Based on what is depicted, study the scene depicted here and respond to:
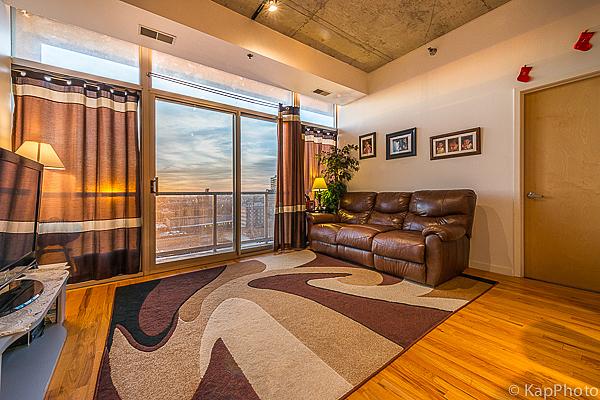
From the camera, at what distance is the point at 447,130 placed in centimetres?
334

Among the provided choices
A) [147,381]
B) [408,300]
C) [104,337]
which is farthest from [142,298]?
[408,300]

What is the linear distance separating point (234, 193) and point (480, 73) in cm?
356

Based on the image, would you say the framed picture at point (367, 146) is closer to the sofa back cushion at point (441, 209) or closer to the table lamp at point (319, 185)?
the table lamp at point (319, 185)

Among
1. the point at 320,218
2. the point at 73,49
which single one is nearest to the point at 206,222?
the point at 320,218

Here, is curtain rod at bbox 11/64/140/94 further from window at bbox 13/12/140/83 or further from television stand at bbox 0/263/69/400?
television stand at bbox 0/263/69/400

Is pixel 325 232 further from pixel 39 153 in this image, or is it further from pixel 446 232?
A: pixel 39 153

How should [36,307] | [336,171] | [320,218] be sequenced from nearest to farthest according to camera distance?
[36,307], [320,218], [336,171]

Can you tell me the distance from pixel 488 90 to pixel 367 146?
1794 millimetres

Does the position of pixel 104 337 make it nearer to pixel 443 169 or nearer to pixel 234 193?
pixel 234 193

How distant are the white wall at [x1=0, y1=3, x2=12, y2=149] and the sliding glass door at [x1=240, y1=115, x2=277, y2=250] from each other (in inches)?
90.9

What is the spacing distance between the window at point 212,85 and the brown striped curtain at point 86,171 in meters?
0.51

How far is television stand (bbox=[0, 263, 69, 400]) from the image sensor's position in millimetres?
1059

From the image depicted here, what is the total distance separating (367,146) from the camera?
436cm

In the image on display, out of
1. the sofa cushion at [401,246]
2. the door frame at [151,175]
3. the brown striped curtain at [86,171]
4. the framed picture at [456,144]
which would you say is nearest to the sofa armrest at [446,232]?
the sofa cushion at [401,246]
